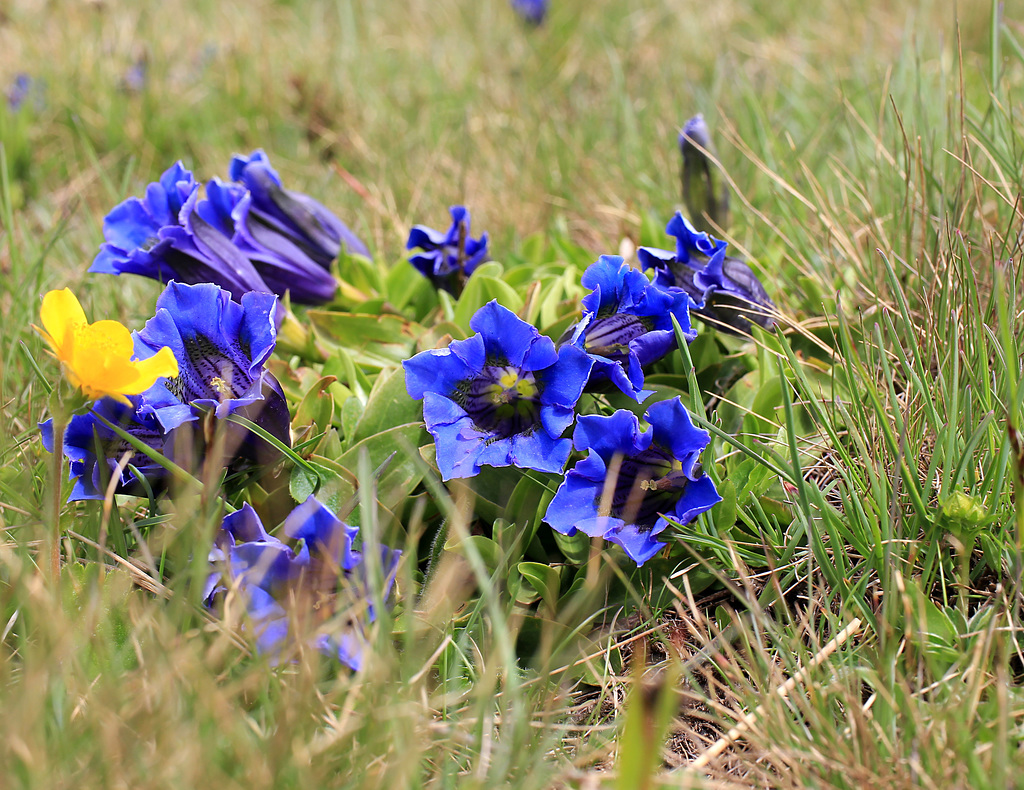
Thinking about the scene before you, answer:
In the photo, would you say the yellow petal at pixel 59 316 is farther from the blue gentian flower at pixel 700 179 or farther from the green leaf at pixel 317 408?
the blue gentian flower at pixel 700 179

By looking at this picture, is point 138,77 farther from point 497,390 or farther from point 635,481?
point 635,481

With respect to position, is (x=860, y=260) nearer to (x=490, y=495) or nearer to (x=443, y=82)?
(x=490, y=495)

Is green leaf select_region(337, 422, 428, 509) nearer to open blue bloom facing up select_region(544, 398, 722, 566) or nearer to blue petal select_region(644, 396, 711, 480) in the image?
open blue bloom facing up select_region(544, 398, 722, 566)

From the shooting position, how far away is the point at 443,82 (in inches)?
162

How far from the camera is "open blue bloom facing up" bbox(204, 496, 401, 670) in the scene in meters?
1.36

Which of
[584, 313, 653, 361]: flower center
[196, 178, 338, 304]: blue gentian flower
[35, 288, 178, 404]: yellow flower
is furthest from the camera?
[196, 178, 338, 304]: blue gentian flower

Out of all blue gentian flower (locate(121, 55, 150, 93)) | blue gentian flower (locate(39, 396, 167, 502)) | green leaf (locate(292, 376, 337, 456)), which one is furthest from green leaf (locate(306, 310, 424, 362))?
blue gentian flower (locate(121, 55, 150, 93))

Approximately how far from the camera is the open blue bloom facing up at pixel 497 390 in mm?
1493

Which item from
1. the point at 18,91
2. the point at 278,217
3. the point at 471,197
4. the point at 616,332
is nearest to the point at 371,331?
the point at 278,217

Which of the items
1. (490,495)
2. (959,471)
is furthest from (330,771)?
(959,471)

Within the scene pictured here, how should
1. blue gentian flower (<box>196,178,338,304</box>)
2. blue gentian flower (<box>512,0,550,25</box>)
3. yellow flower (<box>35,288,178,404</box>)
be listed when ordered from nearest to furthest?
1. yellow flower (<box>35,288,178,404</box>)
2. blue gentian flower (<box>196,178,338,304</box>)
3. blue gentian flower (<box>512,0,550,25</box>)

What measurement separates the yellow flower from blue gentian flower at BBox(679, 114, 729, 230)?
4.79ft

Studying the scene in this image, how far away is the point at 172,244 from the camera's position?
186cm

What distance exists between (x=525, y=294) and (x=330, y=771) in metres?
1.31
